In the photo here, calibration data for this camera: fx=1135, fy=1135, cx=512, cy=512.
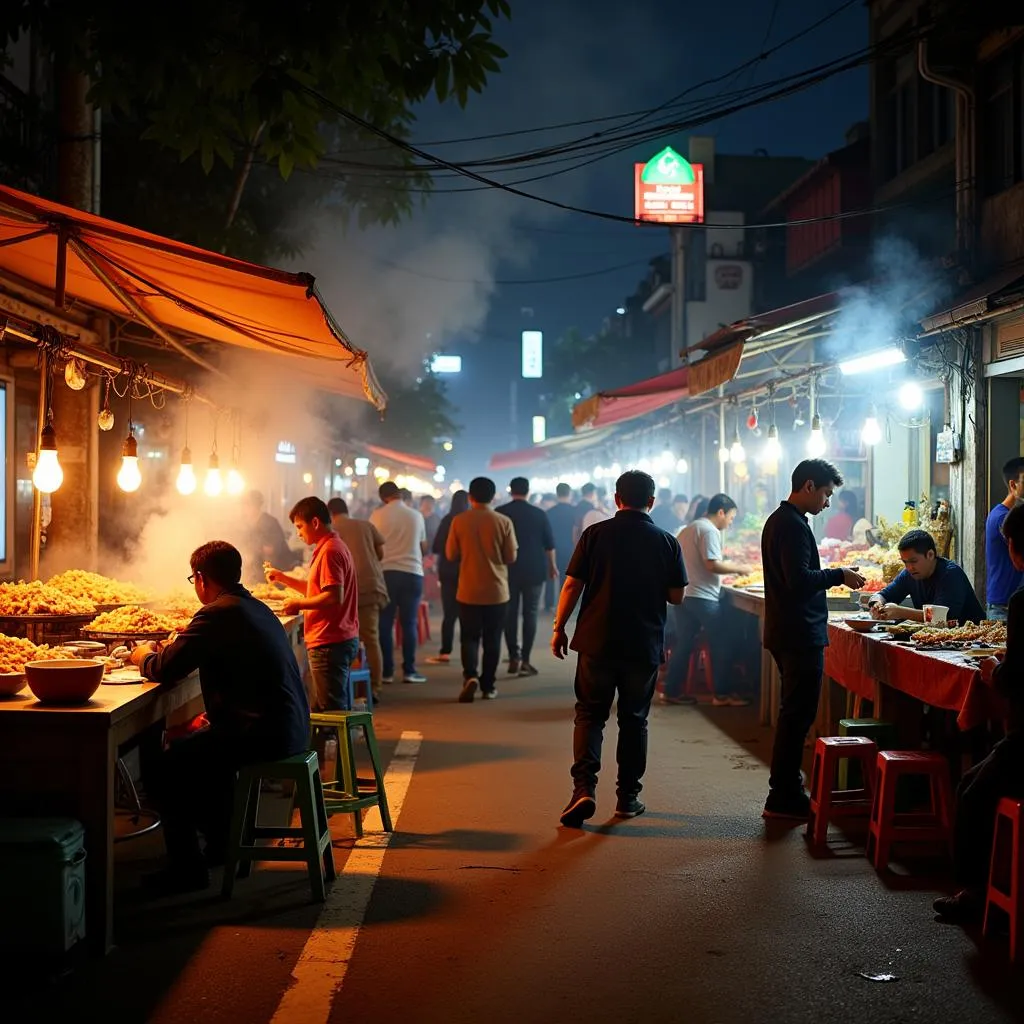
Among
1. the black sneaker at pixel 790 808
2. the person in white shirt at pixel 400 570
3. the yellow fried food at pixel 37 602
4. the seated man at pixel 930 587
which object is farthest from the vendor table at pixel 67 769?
the person in white shirt at pixel 400 570

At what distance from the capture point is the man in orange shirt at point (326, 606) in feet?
27.2

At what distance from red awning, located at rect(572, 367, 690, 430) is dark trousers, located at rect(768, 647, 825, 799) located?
23.0ft

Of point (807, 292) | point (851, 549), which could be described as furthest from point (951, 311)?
point (807, 292)

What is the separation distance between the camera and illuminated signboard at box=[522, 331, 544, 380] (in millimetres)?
72500

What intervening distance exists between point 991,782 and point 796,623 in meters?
2.20

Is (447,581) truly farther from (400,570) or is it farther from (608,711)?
(608,711)

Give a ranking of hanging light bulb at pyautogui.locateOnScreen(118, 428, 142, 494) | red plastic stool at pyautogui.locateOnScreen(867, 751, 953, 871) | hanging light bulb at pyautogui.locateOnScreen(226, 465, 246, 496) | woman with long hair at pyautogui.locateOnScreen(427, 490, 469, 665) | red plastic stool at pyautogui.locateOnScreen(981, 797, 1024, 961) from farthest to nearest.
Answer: woman with long hair at pyautogui.locateOnScreen(427, 490, 469, 665), hanging light bulb at pyautogui.locateOnScreen(226, 465, 246, 496), hanging light bulb at pyautogui.locateOnScreen(118, 428, 142, 494), red plastic stool at pyautogui.locateOnScreen(867, 751, 953, 871), red plastic stool at pyautogui.locateOnScreen(981, 797, 1024, 961)

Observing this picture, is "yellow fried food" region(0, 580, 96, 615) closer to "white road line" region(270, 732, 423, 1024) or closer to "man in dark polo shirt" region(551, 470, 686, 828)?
"white road line" region(270, 732, 423, 1024)

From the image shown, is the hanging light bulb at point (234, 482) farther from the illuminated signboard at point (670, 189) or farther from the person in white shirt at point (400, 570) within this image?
the illuminated signboard at point (670, 189)

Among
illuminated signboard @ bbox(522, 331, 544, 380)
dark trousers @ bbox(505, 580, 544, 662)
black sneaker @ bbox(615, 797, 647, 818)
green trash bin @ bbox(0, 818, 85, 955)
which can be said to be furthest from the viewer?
illuminated signboard @ bbox(522, 331, 544, 380)

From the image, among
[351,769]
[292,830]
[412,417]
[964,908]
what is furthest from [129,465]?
[412,417]

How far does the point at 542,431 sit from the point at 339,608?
7433 cm

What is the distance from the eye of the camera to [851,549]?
1374 centimetres

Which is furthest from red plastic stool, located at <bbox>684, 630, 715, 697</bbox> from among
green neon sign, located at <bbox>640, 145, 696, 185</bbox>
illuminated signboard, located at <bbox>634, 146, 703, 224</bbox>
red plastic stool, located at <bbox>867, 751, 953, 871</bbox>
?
green neon sign, located at <bbox>640, 145, 696, 185</bbox>
